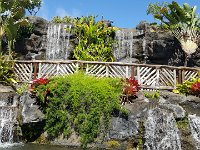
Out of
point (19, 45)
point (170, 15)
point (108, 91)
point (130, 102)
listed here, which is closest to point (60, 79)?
point (108, 91)

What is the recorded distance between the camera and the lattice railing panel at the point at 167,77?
18562mm

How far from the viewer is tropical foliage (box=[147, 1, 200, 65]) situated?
25.5 m

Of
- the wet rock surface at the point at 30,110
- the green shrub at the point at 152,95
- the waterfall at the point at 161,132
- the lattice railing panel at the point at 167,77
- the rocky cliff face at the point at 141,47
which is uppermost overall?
the rocky cliff face at the point at 141,47

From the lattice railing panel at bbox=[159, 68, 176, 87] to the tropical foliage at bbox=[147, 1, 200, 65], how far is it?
7.20m

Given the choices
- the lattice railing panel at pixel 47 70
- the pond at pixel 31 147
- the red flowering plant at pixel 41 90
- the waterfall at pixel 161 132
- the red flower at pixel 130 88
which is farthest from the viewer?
the lattice railing panel at pixel 47 70

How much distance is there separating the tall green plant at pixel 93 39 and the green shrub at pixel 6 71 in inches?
234

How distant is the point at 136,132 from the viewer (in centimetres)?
1406

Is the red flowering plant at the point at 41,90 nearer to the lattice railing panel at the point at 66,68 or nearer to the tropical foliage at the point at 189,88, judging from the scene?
the lattice railing panel at the point at 66,68

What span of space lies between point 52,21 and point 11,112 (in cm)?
1386

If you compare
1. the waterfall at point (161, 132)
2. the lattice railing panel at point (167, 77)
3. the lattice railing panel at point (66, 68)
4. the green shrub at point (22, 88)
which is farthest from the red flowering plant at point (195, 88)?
the green shrub at point (22, 88)

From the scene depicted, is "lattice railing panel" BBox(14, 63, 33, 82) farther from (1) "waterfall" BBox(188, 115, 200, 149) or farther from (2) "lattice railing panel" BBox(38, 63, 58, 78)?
(1) "waterfall" BBox(188, 115, 200, 149)

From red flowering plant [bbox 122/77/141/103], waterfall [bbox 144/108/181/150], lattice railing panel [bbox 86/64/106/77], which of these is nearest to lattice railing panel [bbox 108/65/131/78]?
lattice railing panel [bbox 86/64/106/77]

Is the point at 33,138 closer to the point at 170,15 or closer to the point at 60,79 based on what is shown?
the point at 60,79

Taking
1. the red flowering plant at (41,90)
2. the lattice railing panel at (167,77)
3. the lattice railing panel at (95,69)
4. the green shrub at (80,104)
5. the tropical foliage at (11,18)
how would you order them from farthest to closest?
1. the tropical foliage at (11,18)
2. the lattice railing panel at (167,77)
3. the lattice railing panel at (95,69)
4. the red flowering plant at (41,90)
5. the green shrub at (80,104)
